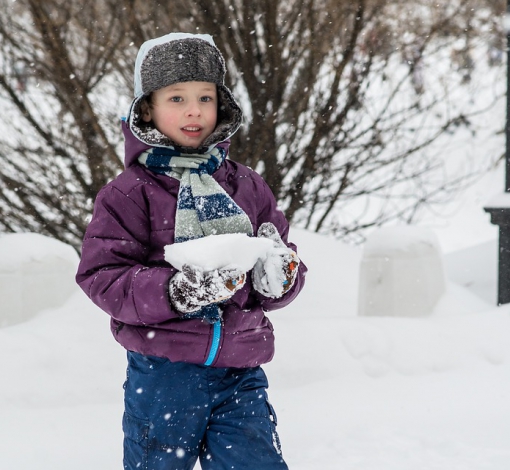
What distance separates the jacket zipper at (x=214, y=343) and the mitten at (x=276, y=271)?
0.17 metres

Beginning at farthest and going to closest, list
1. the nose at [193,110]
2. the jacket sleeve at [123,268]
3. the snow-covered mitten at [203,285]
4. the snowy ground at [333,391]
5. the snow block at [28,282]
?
the snow block at [28,282], the snowy ground at [333,391], the nose at [193,110], the jacket sleeve at [123,268], the snow-covered mitten at [203,285]

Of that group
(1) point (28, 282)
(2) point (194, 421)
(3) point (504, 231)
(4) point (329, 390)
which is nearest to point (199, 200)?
(2) point (194, 421)

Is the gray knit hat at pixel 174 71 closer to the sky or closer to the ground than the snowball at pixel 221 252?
closer to the sky

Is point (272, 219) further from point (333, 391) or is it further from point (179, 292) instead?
point (333, 391)

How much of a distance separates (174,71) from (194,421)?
1.06m

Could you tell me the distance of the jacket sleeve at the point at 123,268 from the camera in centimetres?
200

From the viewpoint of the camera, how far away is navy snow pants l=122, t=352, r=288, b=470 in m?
2.12

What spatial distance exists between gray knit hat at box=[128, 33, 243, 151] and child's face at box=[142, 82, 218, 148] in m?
0.03

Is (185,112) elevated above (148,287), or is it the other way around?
(185,112)

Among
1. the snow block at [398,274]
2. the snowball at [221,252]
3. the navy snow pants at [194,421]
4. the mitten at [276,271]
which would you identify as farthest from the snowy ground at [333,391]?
the snowball at [221,252]

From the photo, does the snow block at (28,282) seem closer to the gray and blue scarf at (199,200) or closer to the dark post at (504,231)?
the gray and blue scarf at (199,200)

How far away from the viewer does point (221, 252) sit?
1.90 metres

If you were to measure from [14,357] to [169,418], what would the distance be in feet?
5.72

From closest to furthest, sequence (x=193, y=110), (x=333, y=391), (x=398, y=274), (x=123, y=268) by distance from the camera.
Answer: (x=123, y=268) < (x=193, y=110) < (x=333, y=391) < (x=398, y=274)
